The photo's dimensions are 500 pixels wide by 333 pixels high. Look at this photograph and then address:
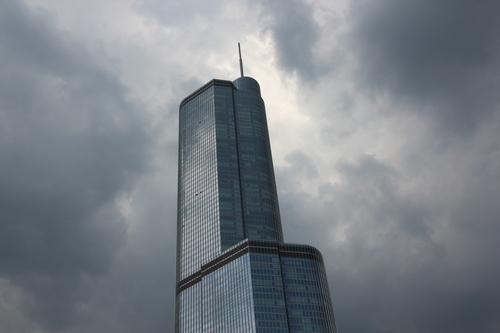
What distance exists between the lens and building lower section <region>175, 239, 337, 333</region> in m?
172

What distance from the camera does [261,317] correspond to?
170 meters

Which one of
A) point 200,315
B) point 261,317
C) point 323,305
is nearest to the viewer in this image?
point 261,317

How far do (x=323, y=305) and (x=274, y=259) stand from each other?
83.3 feet

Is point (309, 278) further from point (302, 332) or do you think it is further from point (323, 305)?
point (302, 332)

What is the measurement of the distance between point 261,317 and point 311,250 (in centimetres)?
3955

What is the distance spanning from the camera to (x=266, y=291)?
581 ft

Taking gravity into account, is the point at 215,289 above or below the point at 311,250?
below

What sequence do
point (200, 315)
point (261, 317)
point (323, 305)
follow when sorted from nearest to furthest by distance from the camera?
point (261, 317)
point (323, 305)
point (200, 315)

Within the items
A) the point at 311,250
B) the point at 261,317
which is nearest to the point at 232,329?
the point at 261,317

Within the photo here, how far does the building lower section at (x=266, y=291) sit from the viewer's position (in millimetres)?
172500

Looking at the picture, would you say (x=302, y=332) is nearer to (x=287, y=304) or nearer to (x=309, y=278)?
(x=287, y=304)

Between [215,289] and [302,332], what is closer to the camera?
[302,332]

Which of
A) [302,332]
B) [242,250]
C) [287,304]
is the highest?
[242,250]

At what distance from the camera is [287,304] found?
17712 cm
